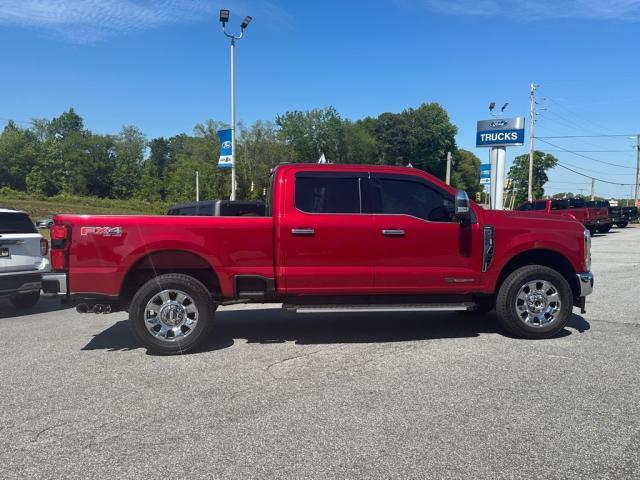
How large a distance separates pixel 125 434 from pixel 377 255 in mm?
3327

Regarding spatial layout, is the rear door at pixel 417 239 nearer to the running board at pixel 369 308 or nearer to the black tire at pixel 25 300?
the running board at pixel 369 308

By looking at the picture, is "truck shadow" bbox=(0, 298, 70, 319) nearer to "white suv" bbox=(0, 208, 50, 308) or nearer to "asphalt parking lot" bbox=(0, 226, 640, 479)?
"white suv" bbox=(0, 208, 50, 308)

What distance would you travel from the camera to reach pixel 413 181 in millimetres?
6223

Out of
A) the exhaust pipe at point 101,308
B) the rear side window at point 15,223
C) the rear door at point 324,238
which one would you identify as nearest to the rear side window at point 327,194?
the rear door at point 324,238

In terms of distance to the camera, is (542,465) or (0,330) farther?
(0,330)

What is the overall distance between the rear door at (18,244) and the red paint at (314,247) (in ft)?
10.0

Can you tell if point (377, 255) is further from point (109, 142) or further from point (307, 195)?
point (109, 142)

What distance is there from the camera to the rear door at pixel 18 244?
7.94m

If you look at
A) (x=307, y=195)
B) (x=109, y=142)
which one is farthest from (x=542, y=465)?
(x=109, y=142)

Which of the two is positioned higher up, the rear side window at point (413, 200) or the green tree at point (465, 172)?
the green tree at point (465, 172)

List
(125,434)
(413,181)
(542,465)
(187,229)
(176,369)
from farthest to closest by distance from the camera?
(413,181), (187,229), (176,369), (125,434), (542,465)

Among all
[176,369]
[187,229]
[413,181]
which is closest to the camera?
[176,369]

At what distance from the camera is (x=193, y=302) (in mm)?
5781

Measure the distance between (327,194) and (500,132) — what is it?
76.9ft
